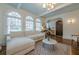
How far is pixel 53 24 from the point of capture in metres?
1.89

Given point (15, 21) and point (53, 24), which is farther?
point (53, 24)

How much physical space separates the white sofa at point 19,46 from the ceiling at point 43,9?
0.65 m

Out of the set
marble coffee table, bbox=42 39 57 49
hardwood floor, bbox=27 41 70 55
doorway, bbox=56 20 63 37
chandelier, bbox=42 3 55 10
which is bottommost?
hardwood floor, bbox=27 41 70 55

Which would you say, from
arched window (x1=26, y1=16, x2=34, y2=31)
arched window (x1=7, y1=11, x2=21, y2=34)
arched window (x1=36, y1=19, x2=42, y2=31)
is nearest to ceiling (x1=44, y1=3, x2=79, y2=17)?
arched window (x1=36, y1=19, x2=42, y2=31)

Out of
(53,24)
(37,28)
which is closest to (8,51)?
(37,28)

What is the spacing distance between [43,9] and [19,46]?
0.95 meters

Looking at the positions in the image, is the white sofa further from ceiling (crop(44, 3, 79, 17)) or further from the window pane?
ceiling (crop(44, 3, 79, 17))

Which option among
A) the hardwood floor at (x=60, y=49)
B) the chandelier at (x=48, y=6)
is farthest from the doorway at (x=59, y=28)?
the chandelier at (x=48, y=6)

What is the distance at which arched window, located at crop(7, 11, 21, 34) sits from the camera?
66.2 inches

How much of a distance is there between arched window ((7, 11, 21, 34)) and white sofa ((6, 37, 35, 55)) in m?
0.21

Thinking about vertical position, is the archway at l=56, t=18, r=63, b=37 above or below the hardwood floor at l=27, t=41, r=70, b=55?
above

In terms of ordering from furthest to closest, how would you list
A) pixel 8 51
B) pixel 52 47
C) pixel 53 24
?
pixel 53 24, pixel 52 47, pixel 8 51
